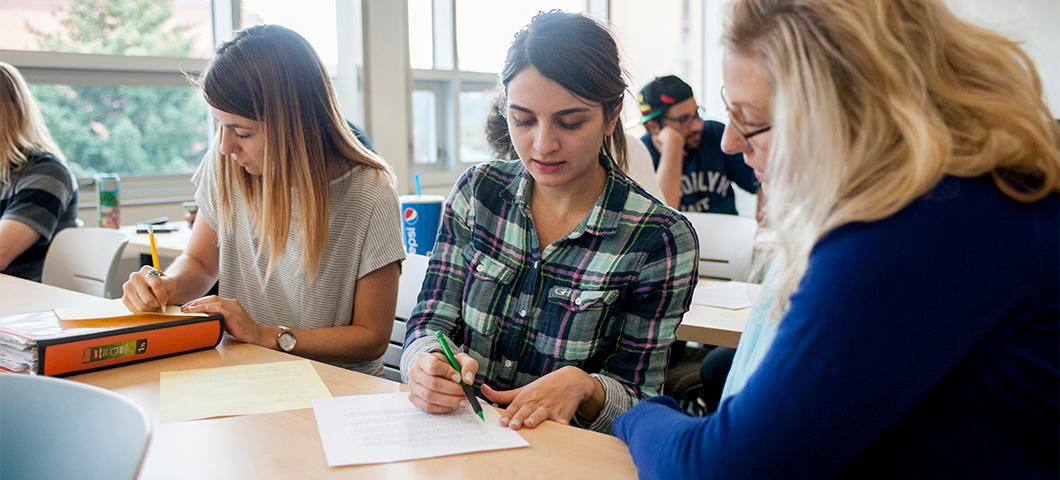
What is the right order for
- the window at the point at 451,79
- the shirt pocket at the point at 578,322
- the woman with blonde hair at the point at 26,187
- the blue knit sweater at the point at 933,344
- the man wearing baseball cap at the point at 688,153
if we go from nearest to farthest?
the blue knit sweater at the point at 933,344, the shirt pocket at the point at 578,322, the woman with blonde hair at the point at 26,187, the man wearing baseball cap at the point at 688,153, the window at the point at 451,79

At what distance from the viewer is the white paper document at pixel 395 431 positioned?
1.03m

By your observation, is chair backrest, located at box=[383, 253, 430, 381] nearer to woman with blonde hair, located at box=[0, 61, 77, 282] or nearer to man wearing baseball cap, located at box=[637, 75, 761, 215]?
woman with blonde hair, located at box=[0, 61, 77, 282]

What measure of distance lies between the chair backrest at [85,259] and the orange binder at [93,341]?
0.87m

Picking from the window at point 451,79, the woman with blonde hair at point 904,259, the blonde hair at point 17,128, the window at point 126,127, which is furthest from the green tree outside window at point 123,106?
the woman with blonde hair at point 904,259

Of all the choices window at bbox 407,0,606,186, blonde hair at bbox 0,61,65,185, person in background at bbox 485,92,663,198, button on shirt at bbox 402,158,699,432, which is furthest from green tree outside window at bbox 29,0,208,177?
button on shirt at bbox 402,158,699,432

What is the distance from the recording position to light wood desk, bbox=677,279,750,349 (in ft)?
6.41

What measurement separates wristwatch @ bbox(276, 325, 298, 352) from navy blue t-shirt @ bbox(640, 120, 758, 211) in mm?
2444

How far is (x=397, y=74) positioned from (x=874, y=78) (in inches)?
146

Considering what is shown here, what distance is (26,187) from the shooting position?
8.50 ft

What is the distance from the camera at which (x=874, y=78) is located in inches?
29.0

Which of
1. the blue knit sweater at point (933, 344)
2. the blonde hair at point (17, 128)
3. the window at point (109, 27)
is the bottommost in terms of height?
the blue knit sweater at point (933, 344)

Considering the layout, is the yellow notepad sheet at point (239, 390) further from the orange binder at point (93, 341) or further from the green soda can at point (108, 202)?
the green soda can at point (108, 202)

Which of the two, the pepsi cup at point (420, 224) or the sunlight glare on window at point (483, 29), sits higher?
the sunlight glare on window at point (483, 29)

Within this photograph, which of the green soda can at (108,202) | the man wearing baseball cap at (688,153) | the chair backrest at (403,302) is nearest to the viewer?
the chair backrest at (403,302)
